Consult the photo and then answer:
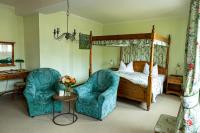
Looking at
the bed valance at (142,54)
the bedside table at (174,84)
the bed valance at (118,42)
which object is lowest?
the bedside table at (174,84)

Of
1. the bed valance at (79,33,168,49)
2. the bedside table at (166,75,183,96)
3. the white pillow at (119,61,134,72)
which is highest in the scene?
the bed valance at (79,33,168,49)

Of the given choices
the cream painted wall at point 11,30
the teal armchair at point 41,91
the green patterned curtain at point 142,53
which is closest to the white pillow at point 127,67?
the green patterned curtain at point 142,53

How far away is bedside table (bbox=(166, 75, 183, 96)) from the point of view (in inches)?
198

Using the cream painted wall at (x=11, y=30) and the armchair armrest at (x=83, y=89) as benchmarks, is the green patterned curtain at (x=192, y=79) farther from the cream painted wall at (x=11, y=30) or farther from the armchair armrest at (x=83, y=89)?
the cream painted wall at (x=11, y=30)

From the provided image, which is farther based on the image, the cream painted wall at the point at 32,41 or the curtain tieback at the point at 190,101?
the cream painted wall at the point at 32,41

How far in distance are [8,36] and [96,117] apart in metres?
3.79

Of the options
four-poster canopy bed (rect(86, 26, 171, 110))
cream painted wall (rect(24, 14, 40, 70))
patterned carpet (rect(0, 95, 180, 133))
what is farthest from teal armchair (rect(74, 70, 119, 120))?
cream painted wall (rect(24, 14, 40, 70))

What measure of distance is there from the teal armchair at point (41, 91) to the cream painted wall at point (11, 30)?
1.74 metres

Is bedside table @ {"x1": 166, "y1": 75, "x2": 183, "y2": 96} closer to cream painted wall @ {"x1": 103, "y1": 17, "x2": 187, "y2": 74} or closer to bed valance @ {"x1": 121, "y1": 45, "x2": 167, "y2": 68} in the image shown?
cream painted wall @ {"x1": 103, "y1": 17, "x2": 187, "y2": 74}

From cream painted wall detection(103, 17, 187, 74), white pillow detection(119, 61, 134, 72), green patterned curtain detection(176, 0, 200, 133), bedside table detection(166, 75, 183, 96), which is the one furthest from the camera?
white pillow detection(119, 61, 134, 72)

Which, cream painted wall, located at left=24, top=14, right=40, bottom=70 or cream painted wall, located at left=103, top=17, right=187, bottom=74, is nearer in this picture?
cream painted wall, located at left=24, top=14, right=40, bottom=70

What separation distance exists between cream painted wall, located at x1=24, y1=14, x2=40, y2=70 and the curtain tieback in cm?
414

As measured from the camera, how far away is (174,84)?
5391 millimetres

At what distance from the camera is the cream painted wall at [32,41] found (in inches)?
179
